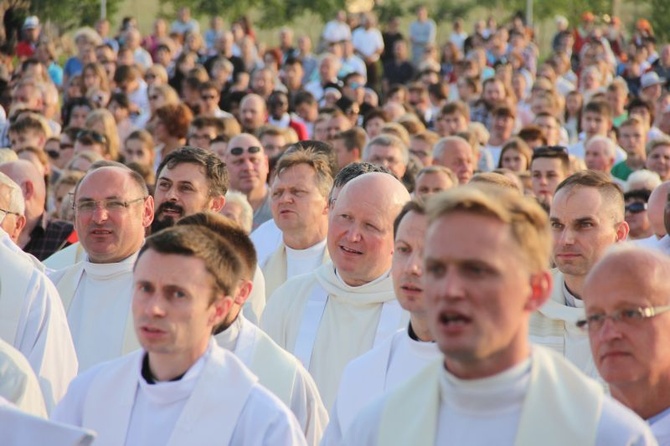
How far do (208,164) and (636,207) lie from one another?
3.87 m

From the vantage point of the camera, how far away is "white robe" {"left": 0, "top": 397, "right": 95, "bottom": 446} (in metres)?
4.48

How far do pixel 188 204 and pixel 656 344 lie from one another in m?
4.71

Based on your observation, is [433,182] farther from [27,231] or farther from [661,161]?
[661,161]

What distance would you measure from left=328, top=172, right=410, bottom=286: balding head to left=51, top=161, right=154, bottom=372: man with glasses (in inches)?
51.3

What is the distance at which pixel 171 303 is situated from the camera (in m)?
4.88

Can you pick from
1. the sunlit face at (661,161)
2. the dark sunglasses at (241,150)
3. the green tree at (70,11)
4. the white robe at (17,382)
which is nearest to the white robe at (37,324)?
the white robe at (17,382)

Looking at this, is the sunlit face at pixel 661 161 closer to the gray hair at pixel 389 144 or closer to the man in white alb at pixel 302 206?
the gray hair at pixel 389 144

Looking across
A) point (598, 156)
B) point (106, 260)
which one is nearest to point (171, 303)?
point (106, 260)

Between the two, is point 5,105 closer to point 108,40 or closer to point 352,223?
point 108,40

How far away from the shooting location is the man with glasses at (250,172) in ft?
39.9

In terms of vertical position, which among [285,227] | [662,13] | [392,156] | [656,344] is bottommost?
[656,344]

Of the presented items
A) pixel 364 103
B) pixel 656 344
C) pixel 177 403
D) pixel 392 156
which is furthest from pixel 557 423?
A: pixel 364 103

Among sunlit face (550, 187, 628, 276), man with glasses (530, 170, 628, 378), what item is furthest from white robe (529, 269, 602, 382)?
sunlit face (550, 187, 628, 276)

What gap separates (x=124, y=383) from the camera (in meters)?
5.05
